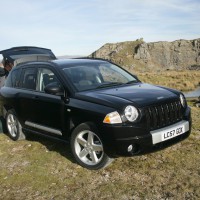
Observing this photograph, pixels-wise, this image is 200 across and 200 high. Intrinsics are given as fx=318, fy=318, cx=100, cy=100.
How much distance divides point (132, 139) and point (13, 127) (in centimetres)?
371

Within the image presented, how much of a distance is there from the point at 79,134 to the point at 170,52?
177522mm

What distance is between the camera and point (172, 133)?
5.04m

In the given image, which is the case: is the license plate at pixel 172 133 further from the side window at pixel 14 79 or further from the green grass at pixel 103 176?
the side window at pixel 14 79

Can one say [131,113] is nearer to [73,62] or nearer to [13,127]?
[73,62]

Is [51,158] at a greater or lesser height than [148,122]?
lesser

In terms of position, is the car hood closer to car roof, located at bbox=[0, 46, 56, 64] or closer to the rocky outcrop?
car roof, located at bbox=[0, 46, 56, 64]

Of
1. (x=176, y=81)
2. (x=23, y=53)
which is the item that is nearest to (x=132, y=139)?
(x=23, y=53)

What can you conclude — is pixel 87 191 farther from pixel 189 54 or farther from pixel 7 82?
pixel 189 54

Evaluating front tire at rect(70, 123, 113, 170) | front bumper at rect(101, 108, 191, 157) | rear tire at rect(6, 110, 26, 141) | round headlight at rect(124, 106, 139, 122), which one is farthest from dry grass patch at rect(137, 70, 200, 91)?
round headlight at rect(124, 106, 139, 122)

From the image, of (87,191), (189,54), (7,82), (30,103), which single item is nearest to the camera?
(87,191)

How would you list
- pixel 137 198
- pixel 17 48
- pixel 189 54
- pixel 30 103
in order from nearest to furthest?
pixel 137 198 → pixel 30 103 → pixel 17 48 → pixel 189 54

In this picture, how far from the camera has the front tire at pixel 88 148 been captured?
5056 mm

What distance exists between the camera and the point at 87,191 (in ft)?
15.0

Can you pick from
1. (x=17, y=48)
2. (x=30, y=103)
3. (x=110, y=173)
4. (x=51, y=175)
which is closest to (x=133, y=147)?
(x=110, y=173)
